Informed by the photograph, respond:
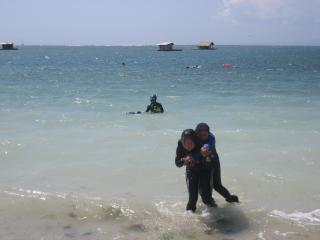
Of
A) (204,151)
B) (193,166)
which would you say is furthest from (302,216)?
(204,151)

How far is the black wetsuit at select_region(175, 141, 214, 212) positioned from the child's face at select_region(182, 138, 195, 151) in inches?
3.5

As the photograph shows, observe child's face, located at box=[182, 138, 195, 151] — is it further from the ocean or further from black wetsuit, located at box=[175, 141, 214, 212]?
the ocean

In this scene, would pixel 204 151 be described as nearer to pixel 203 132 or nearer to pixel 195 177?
pixel 203 132

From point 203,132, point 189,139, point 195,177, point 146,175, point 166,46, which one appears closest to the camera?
point 189,139

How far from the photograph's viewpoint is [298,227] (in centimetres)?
616

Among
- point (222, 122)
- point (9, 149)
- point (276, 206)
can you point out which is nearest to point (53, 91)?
point (222, 122)

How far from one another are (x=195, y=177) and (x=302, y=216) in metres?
1.61

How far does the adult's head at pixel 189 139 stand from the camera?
19.8 feet

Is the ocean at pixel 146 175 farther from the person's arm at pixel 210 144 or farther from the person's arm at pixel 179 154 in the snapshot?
the person's arm at pixel 210 144

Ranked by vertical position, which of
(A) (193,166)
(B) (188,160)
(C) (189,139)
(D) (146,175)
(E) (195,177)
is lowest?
(D) (146,175)

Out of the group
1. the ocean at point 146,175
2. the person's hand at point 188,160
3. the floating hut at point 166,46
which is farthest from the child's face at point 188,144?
the floating hut at point 166,46

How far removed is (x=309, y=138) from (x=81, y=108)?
957 cm

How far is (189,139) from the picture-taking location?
19.8 feet

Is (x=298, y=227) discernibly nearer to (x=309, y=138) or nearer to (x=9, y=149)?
(x=309, y=138)
